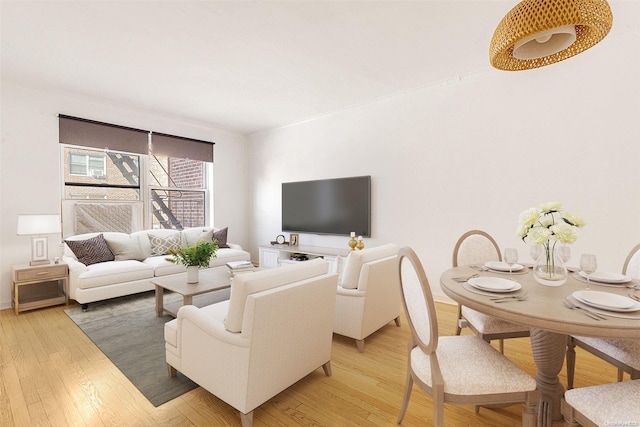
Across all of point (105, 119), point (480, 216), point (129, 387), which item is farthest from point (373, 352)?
point (105, 119)

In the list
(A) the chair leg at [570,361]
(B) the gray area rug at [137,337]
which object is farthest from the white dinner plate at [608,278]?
(B) the gray area rug at [137,337]

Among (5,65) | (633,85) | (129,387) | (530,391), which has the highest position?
(5,65)

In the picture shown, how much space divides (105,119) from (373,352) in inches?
188

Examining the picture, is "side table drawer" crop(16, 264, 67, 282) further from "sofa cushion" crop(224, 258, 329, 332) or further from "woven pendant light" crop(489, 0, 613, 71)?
"woven pendant light" crop(489, 0, 613, 71)

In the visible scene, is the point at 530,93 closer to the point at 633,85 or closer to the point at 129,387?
the point at 633,85

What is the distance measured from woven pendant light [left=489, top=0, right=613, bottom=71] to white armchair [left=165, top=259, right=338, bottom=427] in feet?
5.28

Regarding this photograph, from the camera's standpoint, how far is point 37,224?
11.1ft

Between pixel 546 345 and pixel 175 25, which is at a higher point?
pixel 175 25

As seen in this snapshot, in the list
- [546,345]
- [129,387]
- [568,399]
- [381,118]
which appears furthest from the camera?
[381,118]

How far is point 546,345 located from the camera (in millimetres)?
1557

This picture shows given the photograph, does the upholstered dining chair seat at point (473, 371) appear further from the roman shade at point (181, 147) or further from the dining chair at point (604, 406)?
the roman shade at point (181, 147)

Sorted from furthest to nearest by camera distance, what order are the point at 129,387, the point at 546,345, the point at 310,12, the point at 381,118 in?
1. the point at 381,118
2. the point at 310,12
3. the point at 129,387
4. the point at 546,345

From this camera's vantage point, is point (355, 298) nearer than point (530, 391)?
No

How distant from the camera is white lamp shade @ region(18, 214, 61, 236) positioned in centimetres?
332
